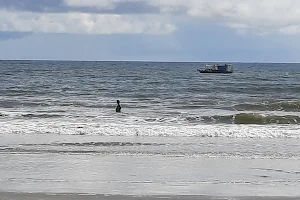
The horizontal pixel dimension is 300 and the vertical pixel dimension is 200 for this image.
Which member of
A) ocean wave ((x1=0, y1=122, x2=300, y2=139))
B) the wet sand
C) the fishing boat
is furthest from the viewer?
the fishing boat

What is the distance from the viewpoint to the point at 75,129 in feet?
64.3

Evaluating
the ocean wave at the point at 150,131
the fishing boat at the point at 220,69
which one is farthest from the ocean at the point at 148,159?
the fishing boat at the point at 220,69

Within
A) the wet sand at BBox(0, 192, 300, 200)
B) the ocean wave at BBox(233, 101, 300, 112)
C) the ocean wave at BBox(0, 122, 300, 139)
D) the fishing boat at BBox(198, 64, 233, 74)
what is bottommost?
the fishing boat at BBox(198, 64, 233, 74)

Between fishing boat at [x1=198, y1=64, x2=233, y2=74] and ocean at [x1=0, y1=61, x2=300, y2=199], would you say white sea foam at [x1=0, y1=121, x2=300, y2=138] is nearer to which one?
ocean at [x1=0, y1=61, x2=300, y2=199]

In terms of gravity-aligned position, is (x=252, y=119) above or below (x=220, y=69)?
above

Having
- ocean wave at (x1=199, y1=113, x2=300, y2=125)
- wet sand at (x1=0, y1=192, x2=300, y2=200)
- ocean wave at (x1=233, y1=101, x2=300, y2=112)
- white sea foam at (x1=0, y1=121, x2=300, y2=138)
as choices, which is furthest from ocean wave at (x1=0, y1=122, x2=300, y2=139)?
ocean wave at (x1=233, y1=101, x2=300, y2=112)

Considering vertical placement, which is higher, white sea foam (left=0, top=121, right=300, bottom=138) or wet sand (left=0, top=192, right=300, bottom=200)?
wet sand (left=0, top=192, right=300, bottom=200)

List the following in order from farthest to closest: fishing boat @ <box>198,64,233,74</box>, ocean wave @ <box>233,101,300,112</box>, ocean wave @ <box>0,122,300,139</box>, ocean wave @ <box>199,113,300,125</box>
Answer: fishing boat @ <box>198,64,233,74</box>
ocean wave @ <box>233,101,300,112</box>
ocean wave @ <box>199,113,300,125</box>
ocean wave @ <box>0,122,300,139</box>

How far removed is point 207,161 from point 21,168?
4153 millimetres

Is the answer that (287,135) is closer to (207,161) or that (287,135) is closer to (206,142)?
(206,142)

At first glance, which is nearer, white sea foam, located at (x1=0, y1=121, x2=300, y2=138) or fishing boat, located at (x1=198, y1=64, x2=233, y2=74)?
white sea foam, located at (x1=0, y1=121, x2=300, y2=138)

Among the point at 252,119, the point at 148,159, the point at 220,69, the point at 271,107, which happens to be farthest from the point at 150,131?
the point at 220,69

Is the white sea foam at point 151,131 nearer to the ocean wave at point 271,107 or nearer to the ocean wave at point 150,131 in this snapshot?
the ocean wave at point 150,131

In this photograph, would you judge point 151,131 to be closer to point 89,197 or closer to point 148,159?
point 148,159
